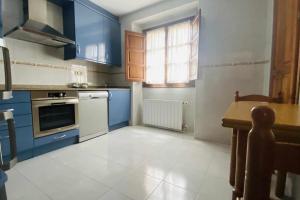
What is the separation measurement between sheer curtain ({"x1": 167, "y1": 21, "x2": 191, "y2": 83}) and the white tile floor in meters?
1.38

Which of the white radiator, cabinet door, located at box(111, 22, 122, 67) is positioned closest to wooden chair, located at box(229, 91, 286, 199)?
the white radiator

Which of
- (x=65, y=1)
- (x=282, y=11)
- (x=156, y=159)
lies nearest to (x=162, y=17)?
(x=65, y=1)

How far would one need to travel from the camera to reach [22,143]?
5.86 ft

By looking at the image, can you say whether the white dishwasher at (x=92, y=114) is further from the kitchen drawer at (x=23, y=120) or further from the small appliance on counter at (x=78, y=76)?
the kitchen drawer at (x=23, y=120)

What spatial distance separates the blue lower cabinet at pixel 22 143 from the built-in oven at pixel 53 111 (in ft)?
0.23

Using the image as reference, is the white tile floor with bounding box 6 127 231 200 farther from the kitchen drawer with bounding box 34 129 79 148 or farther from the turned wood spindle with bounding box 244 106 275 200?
the turned wood spindle with bounding box 244 106 275 200

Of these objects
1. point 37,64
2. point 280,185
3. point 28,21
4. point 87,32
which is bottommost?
point 280,185

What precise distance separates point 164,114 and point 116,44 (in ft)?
5.93

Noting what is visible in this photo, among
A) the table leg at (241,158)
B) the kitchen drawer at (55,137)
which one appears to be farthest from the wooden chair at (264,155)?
the kitchen drawer at (55,137)

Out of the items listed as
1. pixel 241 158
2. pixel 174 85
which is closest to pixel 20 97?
pixel 241 158

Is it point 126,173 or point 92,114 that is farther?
point 92,114

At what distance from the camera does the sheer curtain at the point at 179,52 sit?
9.96 ft

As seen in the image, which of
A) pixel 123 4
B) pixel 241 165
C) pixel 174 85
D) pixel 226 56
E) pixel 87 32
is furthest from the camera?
pixel 174 85

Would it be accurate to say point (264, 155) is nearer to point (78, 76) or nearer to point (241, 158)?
point (241, 158)
